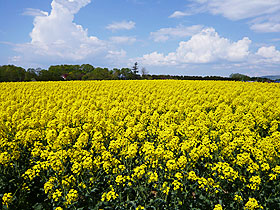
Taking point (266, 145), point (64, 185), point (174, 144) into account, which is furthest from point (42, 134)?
point (266, 145)

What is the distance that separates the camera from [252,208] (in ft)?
15.1

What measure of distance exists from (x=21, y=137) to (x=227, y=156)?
25.8ft

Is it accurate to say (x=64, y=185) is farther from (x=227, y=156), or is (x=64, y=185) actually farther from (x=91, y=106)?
(x=91, y=106)

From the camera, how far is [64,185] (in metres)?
5.65

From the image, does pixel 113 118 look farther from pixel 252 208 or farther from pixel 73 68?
pixel 73 68

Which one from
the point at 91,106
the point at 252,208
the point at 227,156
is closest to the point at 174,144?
the point at 227,156

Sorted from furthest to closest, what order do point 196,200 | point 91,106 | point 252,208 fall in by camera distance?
point 91,106 < point 196,200 < point 252,208

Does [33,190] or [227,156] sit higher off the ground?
[227,156]

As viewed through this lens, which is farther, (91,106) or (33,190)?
(91,106)

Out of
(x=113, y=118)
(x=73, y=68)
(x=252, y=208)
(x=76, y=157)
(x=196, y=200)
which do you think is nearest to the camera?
(x=252, y=208)

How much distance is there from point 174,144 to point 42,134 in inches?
235

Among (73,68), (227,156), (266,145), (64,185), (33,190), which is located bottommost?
(33,190)

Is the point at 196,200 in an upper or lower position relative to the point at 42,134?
lower

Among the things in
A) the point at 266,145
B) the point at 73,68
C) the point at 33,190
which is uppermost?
the point at 73,68
